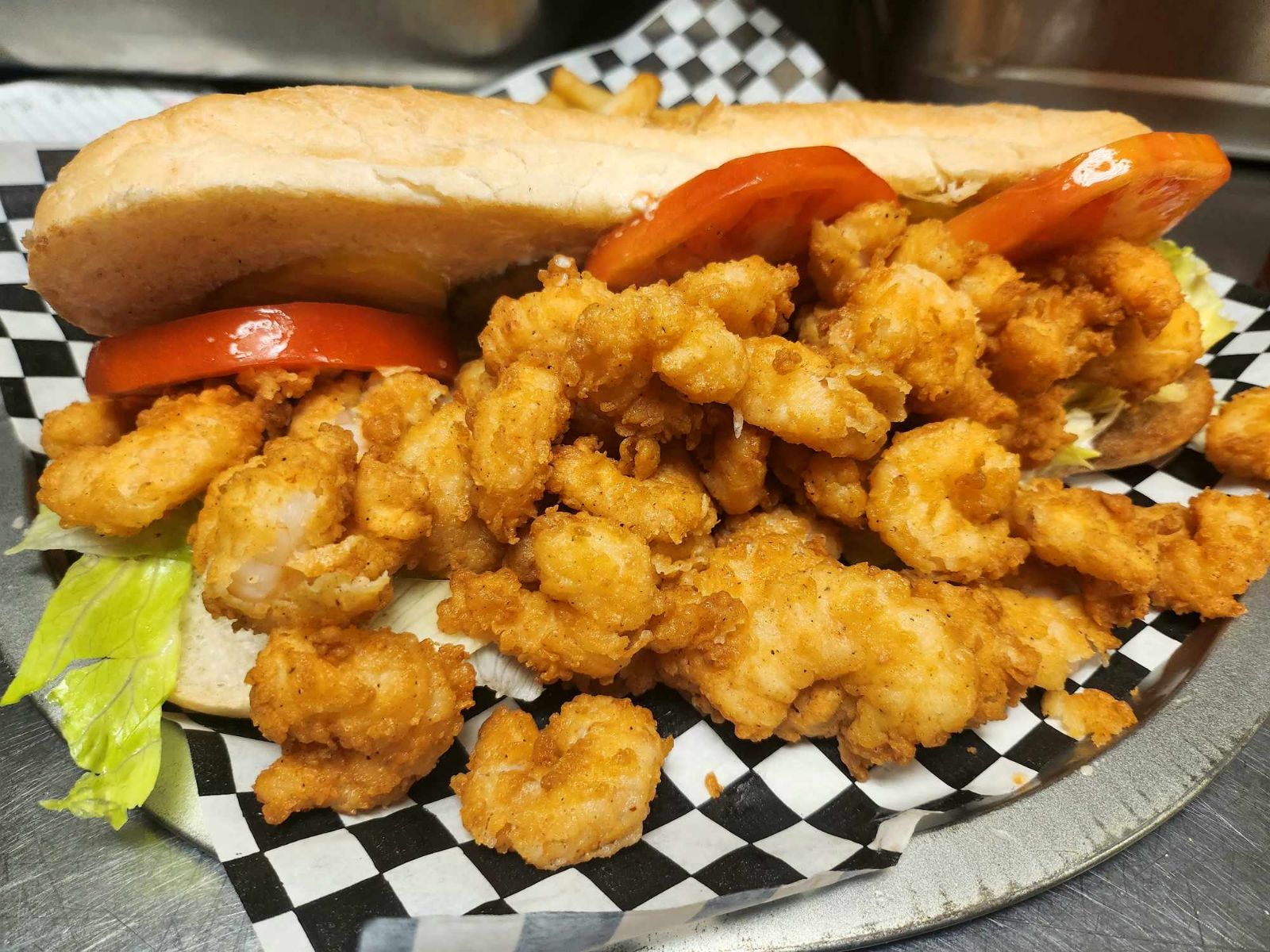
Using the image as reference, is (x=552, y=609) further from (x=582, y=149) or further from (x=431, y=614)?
(x=582, y=149)

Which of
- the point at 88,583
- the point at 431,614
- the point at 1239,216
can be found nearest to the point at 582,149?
the point at 431,614

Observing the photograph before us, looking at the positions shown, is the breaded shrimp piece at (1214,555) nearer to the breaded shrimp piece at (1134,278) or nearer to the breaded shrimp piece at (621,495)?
the breaded shrimp piece at (1134,278)

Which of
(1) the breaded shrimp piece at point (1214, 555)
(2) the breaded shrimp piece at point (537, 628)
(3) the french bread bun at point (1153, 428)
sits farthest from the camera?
(3) the french bread bun at point (1153, 428)

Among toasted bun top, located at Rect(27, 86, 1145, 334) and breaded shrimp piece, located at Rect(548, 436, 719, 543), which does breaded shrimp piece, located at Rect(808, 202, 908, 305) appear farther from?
breaded shrimp piece, located at Rect(548, 436, 719, 543)

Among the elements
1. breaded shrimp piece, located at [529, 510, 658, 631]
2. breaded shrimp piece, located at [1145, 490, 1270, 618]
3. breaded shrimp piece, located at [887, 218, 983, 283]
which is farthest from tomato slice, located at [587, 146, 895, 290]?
breaded shrimp piece, located at [1145, 490, 1270, 618]

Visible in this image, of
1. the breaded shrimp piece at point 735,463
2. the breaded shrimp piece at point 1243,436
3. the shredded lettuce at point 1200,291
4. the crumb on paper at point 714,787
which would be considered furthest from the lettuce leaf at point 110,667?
the shredded lettuce at point 1200,291

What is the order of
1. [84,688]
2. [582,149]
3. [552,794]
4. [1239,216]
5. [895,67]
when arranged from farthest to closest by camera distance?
[895,67] → [1239,216] → [582,149] → [84,688] → [552,794]

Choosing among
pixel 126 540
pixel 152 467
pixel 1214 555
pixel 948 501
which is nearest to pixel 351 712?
pixel 152 467
